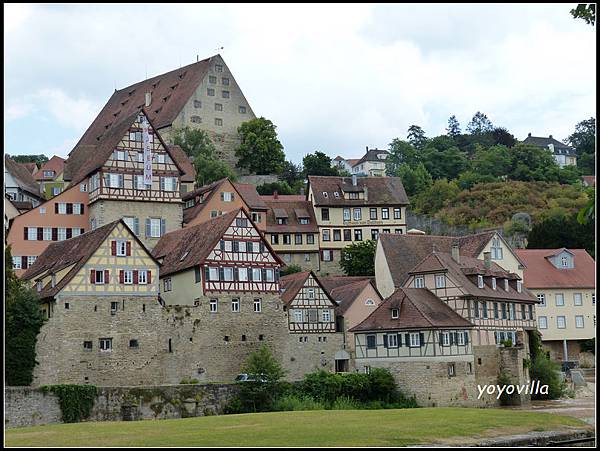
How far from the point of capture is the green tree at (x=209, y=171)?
3551 inches

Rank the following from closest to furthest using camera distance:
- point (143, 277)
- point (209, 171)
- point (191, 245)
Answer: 1. point (143, 277)
2. point (191, 245)
3. point (209, 171)

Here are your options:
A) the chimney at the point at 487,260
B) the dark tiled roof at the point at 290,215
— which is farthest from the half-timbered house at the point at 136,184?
the chimney at the point at 487,260

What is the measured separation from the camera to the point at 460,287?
183 feet

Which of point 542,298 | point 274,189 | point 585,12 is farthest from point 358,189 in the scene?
point 585,12

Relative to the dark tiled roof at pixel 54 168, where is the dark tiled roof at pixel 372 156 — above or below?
above

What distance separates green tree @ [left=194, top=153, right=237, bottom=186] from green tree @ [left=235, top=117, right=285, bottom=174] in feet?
26.0

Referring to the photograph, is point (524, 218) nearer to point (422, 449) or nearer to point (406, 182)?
point (406, 182)

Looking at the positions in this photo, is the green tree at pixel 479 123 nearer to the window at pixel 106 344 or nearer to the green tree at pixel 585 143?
the green tree at pixel 585 143

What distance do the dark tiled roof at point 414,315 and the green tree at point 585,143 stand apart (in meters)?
83.2

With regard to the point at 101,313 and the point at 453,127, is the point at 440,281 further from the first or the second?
the point at 453,127

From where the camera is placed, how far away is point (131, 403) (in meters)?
46.2

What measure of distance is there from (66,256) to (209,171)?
37265 millimetres

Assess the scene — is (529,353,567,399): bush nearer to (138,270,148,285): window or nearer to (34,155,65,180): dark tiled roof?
(138,270,148,285): window

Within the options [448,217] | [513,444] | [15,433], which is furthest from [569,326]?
[15,433]
